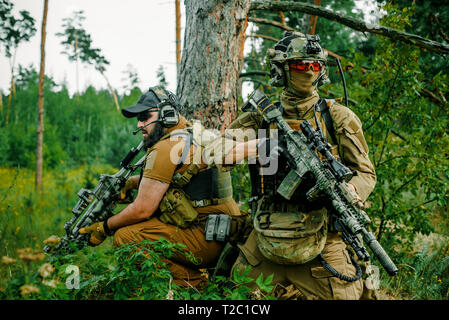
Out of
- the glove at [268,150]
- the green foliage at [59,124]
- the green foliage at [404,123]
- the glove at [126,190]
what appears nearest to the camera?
the glove at [268,150]

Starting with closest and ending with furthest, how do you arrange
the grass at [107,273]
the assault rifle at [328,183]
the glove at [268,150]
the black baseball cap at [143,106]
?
the grass at [107,273] < the assault rifle at [328,183] < the glove at [268,150] < the black baseball cap at [143,106]

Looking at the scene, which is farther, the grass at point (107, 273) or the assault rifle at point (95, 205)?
the assault rifle at point (95, 205)

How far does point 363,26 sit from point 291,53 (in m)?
1.83

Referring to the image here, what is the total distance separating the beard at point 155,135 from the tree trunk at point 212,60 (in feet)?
2.20

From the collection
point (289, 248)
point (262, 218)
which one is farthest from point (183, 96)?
point (289, 248)

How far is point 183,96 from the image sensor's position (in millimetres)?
4035

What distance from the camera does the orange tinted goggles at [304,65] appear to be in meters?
2.90

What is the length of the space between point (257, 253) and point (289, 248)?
0.38 meters

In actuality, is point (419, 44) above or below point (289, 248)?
above

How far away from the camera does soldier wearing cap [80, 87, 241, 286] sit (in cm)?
315

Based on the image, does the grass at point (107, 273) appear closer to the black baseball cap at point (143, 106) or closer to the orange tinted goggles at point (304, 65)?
the black baseball cap at point (143, 106)

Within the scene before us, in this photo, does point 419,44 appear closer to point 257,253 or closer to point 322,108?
point 322,108
